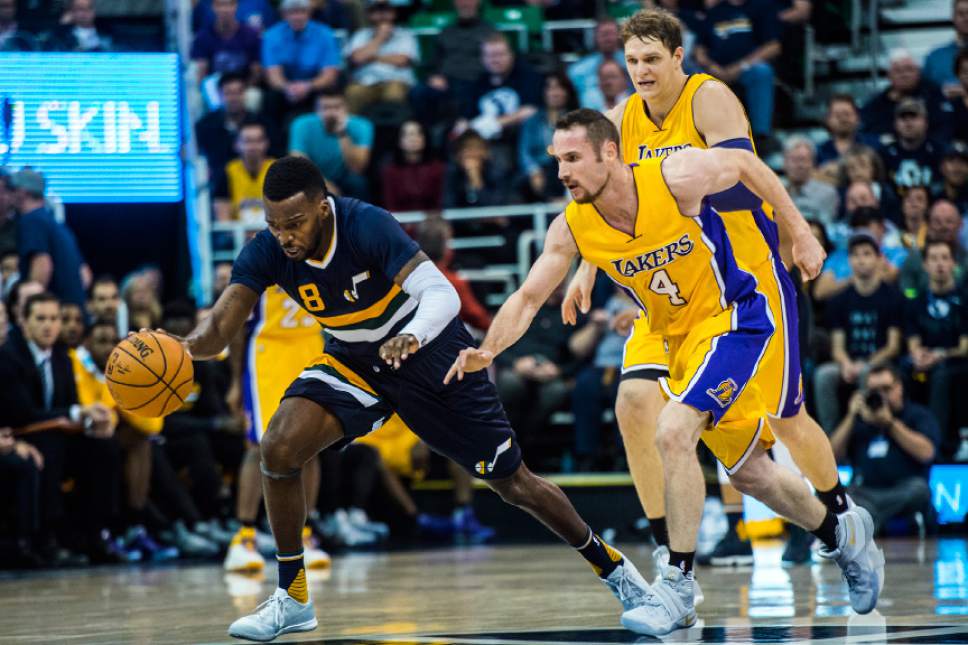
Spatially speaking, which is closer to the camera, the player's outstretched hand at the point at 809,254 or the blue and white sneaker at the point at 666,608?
the blue and white sneaker at the point at 666,608

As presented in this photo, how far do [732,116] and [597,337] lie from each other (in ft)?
19.9

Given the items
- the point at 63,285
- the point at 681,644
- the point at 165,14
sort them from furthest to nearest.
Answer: the point at 165,14 → the point at 63,285 → the point at 681,644

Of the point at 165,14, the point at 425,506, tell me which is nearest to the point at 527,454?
the point at 425,506

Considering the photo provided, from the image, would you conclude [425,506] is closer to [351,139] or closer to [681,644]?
[351,139]

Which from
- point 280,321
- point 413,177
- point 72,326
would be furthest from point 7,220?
point 280,321

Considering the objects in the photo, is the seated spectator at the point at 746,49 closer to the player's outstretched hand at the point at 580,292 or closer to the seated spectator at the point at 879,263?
the seated spectator at the point at 879,263

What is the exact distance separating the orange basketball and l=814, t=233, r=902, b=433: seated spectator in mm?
6497

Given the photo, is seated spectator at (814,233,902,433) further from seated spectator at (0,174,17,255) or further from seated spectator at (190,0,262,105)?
seated spectator at (190,0,262,105)

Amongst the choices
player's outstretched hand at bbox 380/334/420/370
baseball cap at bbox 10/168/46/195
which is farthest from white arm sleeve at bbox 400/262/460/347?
baseball cap at bbox 10/168/46/195

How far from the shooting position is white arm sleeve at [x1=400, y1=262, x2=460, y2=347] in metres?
5.23

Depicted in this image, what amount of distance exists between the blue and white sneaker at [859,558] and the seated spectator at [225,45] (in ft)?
32.0

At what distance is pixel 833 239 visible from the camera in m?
12.2

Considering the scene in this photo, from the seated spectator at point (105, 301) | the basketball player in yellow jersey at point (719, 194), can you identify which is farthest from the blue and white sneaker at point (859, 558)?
the seated spectator at point (105, 301)

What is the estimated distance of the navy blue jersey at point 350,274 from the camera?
552 centimetres
